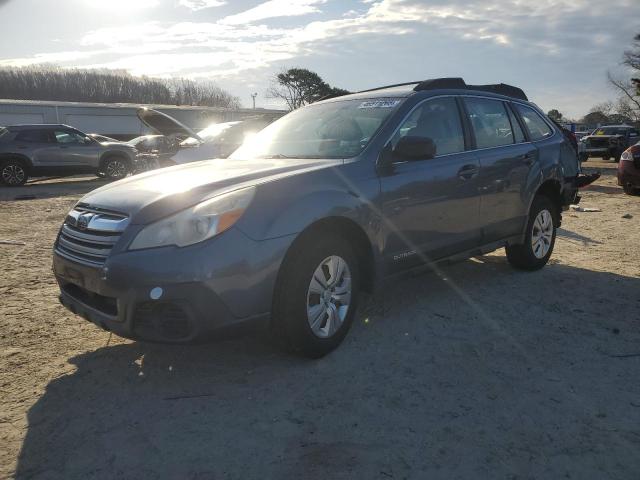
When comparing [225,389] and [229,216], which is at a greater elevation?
[229,216]

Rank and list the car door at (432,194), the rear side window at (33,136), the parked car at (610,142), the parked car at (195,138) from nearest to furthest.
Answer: the car door at (432,194) → the parked car at (195,138) → the rear side window at (33,136) → the parked car at (610,142)

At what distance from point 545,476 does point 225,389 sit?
1.71 m

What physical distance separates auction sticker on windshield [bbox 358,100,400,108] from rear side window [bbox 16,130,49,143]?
47.4 feet

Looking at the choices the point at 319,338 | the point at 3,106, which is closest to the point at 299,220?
the point at 319,338

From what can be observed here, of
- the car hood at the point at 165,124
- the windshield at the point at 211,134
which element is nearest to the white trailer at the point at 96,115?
the windshield at the point at 211,134

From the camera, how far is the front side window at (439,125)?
4.08m

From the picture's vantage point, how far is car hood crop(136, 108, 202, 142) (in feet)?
30.5

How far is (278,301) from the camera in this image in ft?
10.1

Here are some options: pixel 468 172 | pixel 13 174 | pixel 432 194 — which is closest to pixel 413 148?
pixel 432 194

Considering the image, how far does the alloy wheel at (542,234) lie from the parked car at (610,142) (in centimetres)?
2086

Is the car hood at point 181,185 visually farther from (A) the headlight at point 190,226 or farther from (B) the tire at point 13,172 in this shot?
(B) the tire at point 13,172

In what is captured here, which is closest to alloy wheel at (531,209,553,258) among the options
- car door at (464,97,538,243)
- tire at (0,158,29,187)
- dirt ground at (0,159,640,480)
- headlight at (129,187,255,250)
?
car door at (464,97,538,243)

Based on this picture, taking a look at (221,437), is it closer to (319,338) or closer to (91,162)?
(319,338)

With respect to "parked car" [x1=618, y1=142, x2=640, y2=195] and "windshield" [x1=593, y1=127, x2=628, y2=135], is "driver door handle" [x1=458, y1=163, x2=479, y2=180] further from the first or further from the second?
"windshield" [x1=593, y1=127, x2=628, y2=135]
